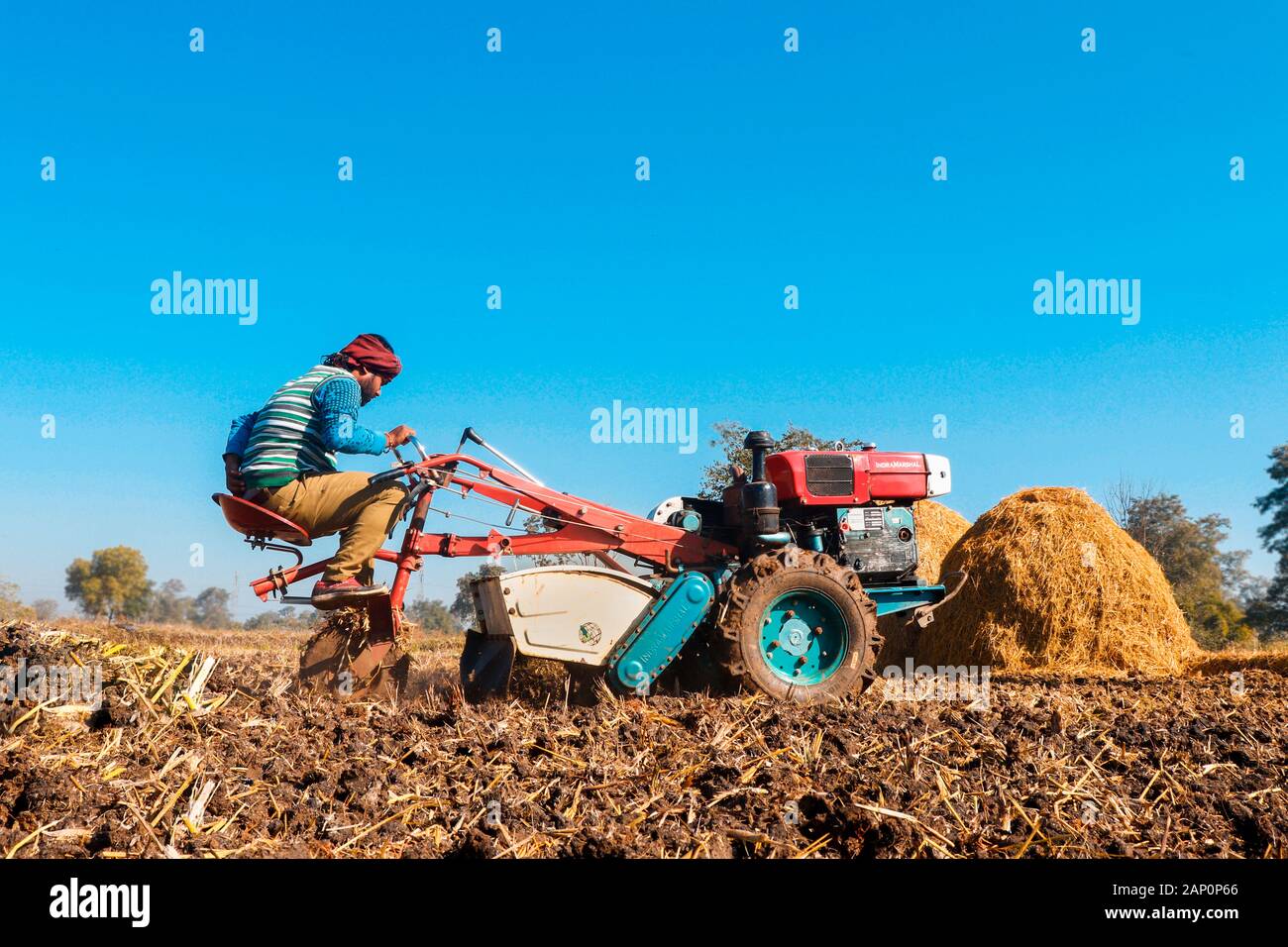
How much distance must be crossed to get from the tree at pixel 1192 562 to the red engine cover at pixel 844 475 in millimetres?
10016

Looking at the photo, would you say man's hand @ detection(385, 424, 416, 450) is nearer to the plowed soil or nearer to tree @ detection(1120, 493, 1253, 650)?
the plowed soil

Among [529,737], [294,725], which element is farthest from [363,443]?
[529,737]

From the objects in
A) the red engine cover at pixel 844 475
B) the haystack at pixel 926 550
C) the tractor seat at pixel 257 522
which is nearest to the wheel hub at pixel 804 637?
the red engine cover at pixel 844 475

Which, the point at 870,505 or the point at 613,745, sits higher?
the point at 870,505

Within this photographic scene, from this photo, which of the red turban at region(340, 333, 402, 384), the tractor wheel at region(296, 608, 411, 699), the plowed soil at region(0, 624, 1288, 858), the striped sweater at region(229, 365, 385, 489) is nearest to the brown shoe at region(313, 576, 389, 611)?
the tractor wheel at region(296, 608, 411, 699)

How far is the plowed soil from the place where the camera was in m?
4.26

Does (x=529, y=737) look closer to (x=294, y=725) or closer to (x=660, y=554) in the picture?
(x=294, y=725)

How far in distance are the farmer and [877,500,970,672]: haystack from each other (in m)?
6.41

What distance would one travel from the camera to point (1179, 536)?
95.0ft

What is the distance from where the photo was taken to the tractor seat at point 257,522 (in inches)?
266

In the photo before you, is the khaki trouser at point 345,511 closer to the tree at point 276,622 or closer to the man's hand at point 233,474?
the man's hand at point 233,474

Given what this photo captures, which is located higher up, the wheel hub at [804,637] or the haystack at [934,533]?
the haystack at [934,533]
